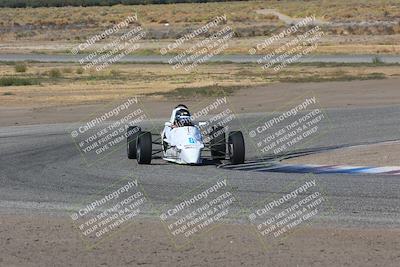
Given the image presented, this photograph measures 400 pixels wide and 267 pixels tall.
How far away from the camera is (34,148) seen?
23.2 m

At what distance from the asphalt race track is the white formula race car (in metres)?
0.23

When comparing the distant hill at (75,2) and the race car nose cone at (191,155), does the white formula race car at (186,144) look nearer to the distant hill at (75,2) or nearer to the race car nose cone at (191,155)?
the race car nose cone at (191,155)

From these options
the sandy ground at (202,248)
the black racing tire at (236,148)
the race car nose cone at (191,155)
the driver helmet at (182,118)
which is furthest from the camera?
the driver helmet at (182,118)

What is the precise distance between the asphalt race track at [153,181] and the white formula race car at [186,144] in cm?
23

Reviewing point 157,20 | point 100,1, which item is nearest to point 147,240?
point 157,20

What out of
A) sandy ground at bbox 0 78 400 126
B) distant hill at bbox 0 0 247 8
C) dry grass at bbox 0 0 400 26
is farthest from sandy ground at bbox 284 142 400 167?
distant hill at bbox 0 0 247 8

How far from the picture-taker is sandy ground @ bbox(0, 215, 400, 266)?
11.2 metres

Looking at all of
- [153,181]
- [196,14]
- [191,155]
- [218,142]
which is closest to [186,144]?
[191,155]

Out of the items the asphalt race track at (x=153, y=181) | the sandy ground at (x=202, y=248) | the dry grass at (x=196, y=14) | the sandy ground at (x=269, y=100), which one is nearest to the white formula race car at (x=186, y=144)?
the asphalt race track at (x=153, y=181)

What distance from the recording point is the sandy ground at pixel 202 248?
11.2 m

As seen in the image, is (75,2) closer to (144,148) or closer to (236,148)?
(144,148)

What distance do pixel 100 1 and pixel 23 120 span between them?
126 metres

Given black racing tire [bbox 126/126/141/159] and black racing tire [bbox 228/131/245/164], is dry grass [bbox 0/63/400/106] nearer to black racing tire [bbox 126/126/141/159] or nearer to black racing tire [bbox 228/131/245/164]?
black racing tire [bbox 126/126/141/159]

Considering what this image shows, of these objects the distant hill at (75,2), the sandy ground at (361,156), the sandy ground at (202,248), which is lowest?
the sandy ground at (361,156)
